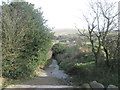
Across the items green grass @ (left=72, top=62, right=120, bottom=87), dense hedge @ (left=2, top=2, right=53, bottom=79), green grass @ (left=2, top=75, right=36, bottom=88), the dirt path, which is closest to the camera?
green grass @ (left=72, top=62, right=120, bottom=87)

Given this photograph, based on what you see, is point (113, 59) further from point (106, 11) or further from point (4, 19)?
point (4, 19)

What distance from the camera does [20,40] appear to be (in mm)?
8820

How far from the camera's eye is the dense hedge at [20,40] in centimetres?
825

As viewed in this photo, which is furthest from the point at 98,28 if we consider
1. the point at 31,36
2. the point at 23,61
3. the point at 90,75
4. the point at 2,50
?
the point at 2,50

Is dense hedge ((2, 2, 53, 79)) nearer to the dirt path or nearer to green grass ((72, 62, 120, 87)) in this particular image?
the dirt path

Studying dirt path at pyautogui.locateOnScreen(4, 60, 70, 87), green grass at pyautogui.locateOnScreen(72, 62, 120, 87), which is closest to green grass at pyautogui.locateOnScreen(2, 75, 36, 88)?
dirt path at pyautogui.locateOnScreen(4, 60, 70, 87)

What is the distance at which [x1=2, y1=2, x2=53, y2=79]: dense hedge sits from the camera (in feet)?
27.1

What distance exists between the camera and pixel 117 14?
309 inches

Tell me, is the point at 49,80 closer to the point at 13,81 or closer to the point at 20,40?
the point at 13,81

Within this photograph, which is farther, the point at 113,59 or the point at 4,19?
the point at 4,19

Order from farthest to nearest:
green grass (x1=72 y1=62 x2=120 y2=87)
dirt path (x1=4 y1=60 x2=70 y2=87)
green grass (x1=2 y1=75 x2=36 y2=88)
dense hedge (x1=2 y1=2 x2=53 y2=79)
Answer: dense hedge (x1=2 y1=2 x2=53 y2=79) < dirt path (x1=4 y1=60 x2=70 y2=87) < green grass (x1=2 y1=75 x2=36 y2=88) < green grass (x1=72 y1=62 x2=120 y2=87)

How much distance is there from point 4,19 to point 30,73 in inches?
143

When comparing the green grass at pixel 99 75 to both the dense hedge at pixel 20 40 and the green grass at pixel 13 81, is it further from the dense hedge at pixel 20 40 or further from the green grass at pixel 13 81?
the dense hedge at pixel 20 40

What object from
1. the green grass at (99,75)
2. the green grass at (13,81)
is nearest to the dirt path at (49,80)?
the green grass at (13,81)
